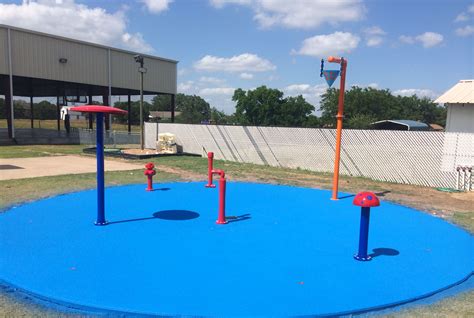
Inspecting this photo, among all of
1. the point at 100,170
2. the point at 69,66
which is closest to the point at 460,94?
the point at 100,170

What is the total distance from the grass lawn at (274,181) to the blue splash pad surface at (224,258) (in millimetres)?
267

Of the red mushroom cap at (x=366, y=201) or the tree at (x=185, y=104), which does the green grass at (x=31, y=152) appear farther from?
the tree at (x=185, y=104)

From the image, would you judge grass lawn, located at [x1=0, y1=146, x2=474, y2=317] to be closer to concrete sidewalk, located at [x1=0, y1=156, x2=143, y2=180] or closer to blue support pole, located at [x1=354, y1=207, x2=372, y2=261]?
concrete sidewalk, located at [x1=0, y1=156, x2=143, y2=180]

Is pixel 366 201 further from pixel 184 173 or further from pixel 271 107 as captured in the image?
pixel 271 107

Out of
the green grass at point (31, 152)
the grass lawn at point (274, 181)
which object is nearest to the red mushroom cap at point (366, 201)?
the grass lawn at point (274, 181)

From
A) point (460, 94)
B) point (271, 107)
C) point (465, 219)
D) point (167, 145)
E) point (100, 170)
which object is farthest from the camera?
point (271, 107)

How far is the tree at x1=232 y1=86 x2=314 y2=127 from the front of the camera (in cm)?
7775

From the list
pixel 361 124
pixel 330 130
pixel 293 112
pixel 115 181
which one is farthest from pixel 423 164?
pixel 293 112

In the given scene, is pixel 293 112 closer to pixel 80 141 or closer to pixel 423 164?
pixel 80 141

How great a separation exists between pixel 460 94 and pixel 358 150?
3648mm

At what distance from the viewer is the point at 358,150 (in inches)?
539

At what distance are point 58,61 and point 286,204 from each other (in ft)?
78.1

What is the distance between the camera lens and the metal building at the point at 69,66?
23984mm

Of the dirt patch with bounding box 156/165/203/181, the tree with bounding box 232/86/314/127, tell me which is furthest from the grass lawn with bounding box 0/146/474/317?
the tree with bounding box 232/86/314/127
